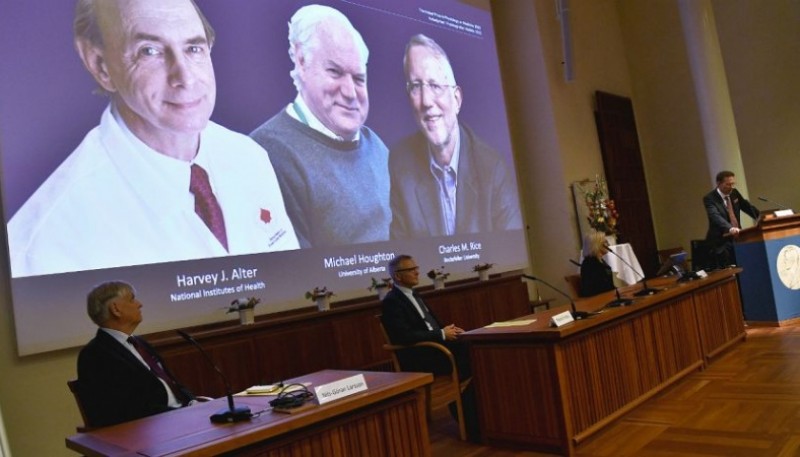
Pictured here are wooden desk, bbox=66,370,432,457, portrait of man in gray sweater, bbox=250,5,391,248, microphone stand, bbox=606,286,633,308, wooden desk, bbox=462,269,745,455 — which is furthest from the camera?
portrait of man in gray sweater, bbox=250,5,391,248

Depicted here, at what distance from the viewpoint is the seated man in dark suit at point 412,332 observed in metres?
3.44

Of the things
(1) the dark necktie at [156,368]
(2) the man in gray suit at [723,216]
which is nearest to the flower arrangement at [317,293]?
(1) the dark necktie at [156,368]

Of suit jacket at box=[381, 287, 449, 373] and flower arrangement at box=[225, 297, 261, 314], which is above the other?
flower arrangement at box=[225, 297, 261, 314]

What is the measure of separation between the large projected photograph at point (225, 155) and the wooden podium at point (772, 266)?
7.52ft

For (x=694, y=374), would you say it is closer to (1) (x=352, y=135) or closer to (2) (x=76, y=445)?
(1) (x=352, y=135)

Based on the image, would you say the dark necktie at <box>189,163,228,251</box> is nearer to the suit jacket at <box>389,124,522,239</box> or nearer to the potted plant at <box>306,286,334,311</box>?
the potted plant at <box>306,286,334,311</box>

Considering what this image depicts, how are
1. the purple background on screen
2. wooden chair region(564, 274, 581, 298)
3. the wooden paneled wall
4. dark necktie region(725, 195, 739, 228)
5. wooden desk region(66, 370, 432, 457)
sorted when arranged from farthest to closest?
dark necktie region(725, 195, 739, 228) < wooden chair region(564, 274, 581, 298) < the wooden paneled wall < the purple background on screen < wooden desk region(66, 370, 432, 457)

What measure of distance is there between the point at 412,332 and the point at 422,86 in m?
2.92

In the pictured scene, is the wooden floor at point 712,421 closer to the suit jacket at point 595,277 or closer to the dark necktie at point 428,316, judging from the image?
the dark necktie at point 428,316

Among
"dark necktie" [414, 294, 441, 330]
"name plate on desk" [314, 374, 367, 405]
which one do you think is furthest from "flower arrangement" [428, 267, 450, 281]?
"name plate on desk" [314, 374, 367, 405]

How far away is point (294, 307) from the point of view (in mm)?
4262

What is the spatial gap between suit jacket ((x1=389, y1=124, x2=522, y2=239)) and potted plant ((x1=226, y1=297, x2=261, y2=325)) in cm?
155

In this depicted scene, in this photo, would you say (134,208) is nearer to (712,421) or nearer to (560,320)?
(560,320)

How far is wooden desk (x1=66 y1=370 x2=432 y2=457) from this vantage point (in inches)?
64.2
